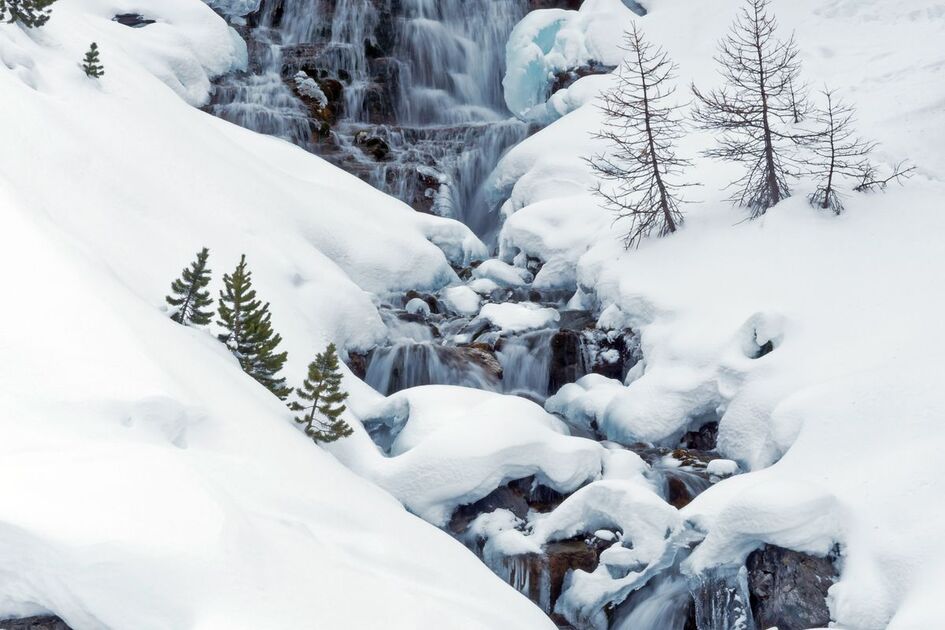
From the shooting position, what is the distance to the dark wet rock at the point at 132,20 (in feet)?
85.5

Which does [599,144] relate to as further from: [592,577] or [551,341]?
[592,577]

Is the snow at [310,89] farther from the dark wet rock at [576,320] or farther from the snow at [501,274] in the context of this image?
the dark wet rock at [576,320]

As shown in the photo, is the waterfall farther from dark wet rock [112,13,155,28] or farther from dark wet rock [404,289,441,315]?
dark wet rock [112,13,155,28]

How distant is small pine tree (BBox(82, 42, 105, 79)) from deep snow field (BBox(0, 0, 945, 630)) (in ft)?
0.92

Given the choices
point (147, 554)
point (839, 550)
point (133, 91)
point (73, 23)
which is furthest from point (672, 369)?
point (73, 23)

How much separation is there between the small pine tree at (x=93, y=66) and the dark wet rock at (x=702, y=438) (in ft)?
44.6

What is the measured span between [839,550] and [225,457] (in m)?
6.90

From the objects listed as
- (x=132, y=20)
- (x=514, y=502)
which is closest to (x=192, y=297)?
(x=514, y=502)

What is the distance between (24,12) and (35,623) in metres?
16.1

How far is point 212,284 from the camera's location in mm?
13102

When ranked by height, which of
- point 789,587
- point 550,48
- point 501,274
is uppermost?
point 550,48

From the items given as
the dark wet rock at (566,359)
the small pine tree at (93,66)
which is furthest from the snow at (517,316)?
the small pine tree at (93,66)

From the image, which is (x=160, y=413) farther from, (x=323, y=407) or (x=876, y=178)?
(x=876, y=178)

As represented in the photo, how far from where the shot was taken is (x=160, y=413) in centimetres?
716
